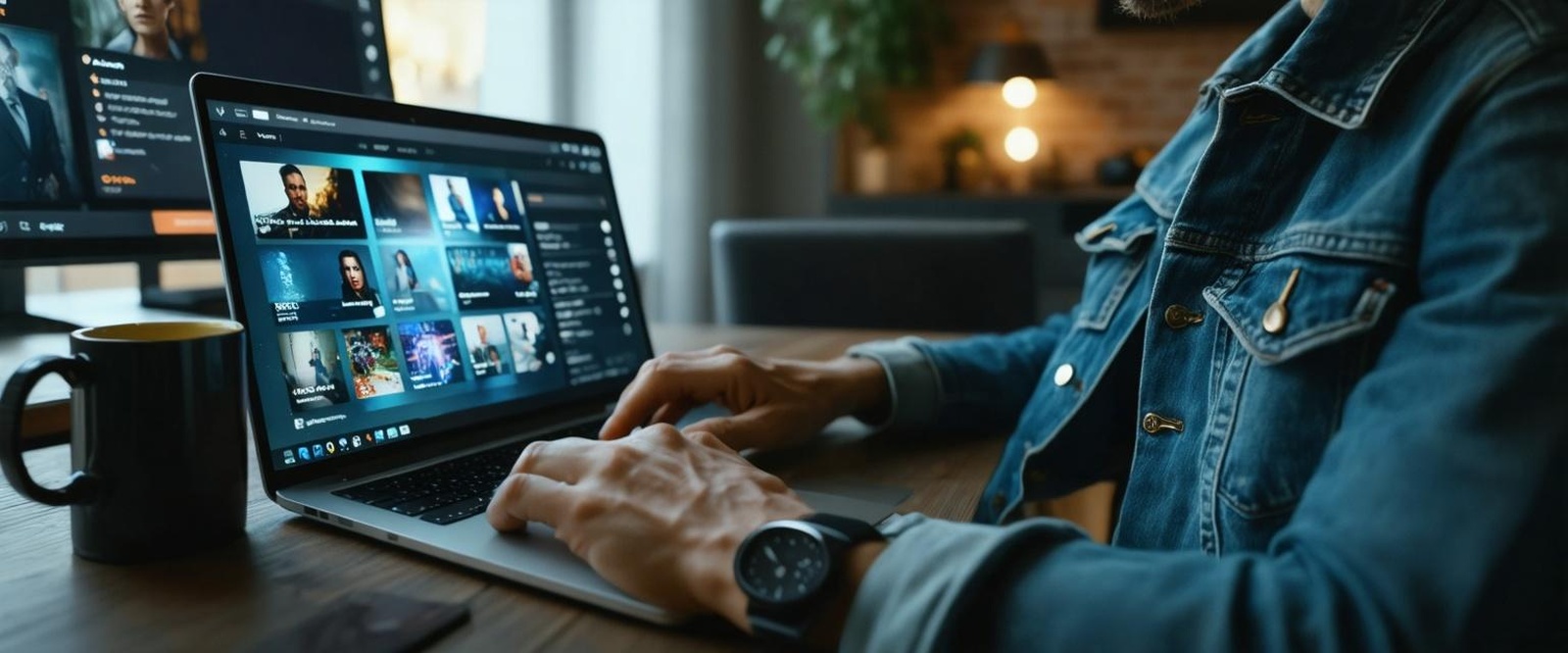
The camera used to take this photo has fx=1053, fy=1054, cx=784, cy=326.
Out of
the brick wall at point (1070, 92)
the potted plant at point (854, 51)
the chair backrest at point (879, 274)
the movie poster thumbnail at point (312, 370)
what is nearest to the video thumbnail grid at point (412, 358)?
the movie poster thumbnail at point (312, 370)

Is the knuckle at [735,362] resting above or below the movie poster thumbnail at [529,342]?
below

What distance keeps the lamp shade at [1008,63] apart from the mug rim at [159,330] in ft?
11.8

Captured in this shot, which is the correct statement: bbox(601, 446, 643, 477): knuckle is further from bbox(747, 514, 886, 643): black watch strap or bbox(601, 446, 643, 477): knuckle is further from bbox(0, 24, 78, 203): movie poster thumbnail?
bbox(0, 24, 78, 203): movie poster thumbnail

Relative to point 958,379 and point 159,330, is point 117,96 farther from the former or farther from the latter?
point 958,379

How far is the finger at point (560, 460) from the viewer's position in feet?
1.92

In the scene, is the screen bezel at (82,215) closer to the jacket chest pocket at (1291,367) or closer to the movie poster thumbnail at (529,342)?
the movie poster thumbnail at (529,342)

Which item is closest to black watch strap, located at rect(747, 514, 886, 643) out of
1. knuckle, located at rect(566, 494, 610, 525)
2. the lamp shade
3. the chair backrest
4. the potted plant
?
knuckle, located at rect(566, 494, 610, 525)

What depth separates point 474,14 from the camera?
10.1ft

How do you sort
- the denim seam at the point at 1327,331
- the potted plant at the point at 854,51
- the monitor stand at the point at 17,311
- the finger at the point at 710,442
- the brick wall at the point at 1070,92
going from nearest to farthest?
the denim seam at the point at 1327,331 < the finger at the point at 710,442 < the monitor stand at the point at 17,311 < the potted plant at the point at 854,51 < the brick wall at the point at 1070,92

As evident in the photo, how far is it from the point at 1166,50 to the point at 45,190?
407 centimetres

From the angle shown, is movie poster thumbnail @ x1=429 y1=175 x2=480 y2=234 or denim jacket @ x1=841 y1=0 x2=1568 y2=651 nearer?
denim jacket @ x1=841 y1=0 x2=1568 y2=651

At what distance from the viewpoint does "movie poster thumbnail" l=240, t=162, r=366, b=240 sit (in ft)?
2.19

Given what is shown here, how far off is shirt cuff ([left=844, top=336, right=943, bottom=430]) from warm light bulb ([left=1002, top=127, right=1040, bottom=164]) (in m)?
3.53

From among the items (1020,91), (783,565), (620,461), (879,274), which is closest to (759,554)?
A: (783,565)
